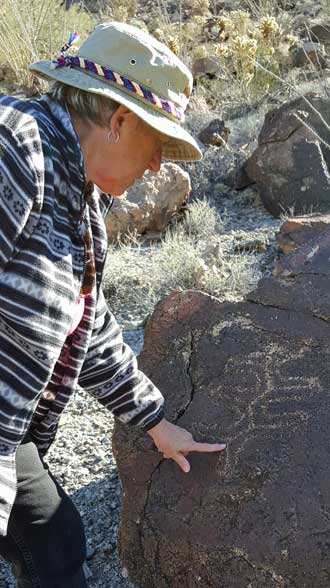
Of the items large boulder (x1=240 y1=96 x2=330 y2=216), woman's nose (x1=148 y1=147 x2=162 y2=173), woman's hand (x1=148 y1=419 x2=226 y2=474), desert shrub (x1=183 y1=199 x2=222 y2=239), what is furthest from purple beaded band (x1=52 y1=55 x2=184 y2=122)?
large boulder (x1=240 y1=96 x2=330 y2=216)

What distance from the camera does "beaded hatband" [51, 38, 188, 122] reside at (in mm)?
1624

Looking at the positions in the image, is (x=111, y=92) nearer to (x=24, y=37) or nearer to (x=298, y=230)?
(x=298, y=230)

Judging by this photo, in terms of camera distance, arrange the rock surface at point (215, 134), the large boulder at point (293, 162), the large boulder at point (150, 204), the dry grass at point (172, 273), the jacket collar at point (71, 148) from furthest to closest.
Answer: the rock surface at point (215, 134)
the large boulder at point (293, 162)
the large boulder at point (150, 204)
the dry grass at point (172, 273)
the jacket collar at point (71, 148)

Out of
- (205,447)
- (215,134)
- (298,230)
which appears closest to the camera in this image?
(205,447)

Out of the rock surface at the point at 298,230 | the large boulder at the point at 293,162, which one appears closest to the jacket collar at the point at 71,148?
the rock surface at the point at 298,230

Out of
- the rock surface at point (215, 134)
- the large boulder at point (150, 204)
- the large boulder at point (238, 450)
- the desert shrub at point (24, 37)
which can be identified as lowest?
the rock surface at point (215, 134)

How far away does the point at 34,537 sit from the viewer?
1.91 meters

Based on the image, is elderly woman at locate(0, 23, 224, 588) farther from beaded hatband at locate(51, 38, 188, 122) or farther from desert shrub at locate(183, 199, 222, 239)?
desert shrub at locate(183, 199, 222, 239)

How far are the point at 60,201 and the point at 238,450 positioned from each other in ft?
2.76

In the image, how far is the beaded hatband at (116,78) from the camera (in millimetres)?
1624

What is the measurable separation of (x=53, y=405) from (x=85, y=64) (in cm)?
80

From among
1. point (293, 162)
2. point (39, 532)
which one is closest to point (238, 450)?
point (39, 532)

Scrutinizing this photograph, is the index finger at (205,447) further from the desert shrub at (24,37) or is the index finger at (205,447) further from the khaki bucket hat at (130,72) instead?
the desert shrub at (24,37)

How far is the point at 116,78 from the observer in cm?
162
